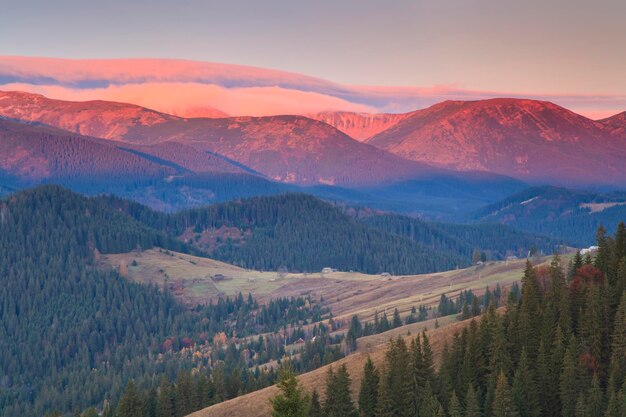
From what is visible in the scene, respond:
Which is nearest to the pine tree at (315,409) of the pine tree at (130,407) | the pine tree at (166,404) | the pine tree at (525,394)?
the pine tree at (525,394)

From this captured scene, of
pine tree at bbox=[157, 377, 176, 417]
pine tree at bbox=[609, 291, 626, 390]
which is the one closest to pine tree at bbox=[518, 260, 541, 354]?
pine tree at bbox=[609, 291, 626, 390]

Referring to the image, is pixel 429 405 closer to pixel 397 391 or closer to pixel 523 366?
pixel 397 391

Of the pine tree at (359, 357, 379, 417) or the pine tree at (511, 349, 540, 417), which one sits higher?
the pine tree at (511, 349, 540, 417)

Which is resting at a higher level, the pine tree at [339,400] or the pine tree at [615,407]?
the pine tree at [615,407]

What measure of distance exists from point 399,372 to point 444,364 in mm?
6472

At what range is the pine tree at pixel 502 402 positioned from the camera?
107575mm

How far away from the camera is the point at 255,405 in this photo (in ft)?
429

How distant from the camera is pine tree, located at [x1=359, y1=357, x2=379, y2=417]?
399 feet

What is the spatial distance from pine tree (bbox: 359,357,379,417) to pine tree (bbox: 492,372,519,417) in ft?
59.6

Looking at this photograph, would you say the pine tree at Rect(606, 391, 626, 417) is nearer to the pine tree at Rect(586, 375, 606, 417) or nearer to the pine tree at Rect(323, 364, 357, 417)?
the pine tree at Rect(586, 375, 606, 417)

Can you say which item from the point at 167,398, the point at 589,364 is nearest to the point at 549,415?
the point at 589,364

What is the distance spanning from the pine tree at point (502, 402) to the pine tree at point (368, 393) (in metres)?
18.2

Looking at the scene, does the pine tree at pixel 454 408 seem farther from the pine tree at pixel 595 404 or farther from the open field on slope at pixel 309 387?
the open field on slope at pixel 309 387

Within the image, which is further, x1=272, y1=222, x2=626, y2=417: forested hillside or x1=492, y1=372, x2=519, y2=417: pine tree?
x1=272, y1=222, x2=626, y2=417: forested hillside
